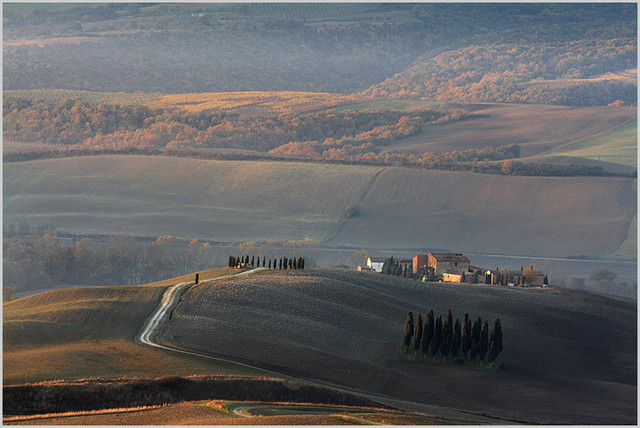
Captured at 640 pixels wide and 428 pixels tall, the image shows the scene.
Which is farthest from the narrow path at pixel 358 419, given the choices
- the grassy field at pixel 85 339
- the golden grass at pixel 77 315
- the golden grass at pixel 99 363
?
the golden grass at pixel 77 315

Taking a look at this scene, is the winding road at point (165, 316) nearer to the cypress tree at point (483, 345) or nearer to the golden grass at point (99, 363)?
the golden grass at point (99, 363)

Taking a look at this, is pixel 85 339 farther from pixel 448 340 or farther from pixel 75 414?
pixel 448 340

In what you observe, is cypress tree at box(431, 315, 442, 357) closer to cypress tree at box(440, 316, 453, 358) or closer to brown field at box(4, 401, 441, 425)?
cypress tree at box(440, 316, 453, 358)

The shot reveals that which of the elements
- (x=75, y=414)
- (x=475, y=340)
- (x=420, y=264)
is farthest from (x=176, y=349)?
(x=420, y=264)

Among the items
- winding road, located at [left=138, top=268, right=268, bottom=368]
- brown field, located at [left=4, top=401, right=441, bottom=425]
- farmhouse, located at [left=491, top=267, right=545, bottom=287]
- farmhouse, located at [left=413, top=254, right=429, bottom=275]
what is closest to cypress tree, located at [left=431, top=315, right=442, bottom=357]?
winding road, located at [left=138, top=268, right=268, bottom=368]

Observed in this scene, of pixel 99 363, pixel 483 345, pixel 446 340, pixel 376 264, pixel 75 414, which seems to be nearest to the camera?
pixel 75 414

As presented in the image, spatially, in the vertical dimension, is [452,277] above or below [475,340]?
above

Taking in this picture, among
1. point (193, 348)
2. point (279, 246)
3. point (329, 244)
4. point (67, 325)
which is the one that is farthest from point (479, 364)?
point (329, 244)

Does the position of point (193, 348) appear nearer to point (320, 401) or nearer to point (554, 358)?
point (320, 401)
